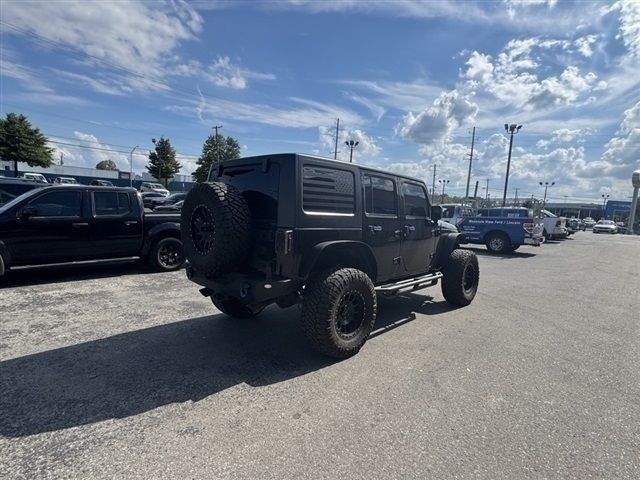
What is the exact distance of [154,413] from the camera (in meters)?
2.87

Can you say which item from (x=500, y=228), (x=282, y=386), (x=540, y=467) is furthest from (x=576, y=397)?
(x=500, y=228)

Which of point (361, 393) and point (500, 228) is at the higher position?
point (500, 228)

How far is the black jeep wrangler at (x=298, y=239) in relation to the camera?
369 cm

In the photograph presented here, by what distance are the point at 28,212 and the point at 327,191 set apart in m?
5.70

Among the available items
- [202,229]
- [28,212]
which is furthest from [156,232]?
[202,229]

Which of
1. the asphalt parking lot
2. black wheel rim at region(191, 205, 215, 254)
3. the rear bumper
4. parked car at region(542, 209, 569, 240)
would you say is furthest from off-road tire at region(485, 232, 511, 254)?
black wheel rim at region(191, 205, 215, 254)

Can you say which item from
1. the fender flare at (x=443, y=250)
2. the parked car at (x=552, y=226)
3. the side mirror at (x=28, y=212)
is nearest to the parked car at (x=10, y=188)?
the side mirror at (x=28, y=212)

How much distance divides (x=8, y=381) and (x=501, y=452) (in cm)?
408

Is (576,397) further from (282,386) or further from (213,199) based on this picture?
(213,199)

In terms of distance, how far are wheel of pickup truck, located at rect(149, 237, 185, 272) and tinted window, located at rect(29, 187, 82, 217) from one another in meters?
1.58

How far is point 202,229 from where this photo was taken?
4.07 metres

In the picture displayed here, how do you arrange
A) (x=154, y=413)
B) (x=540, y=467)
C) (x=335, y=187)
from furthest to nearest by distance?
(x=335, y=187) → (x=154, y=413) → (x=540, y=467)

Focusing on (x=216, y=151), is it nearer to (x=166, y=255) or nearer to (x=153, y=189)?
(x=153, y=189)

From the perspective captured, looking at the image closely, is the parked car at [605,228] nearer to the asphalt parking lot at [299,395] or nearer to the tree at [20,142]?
the asphalt parking lot at [299,395]
